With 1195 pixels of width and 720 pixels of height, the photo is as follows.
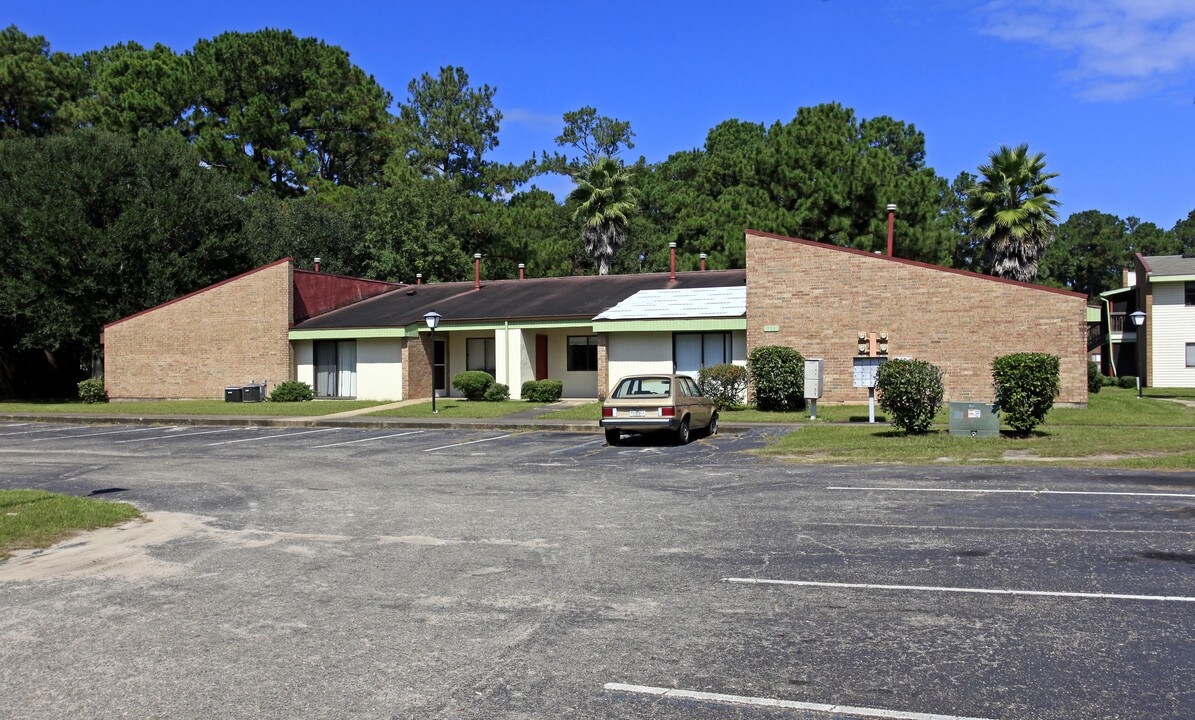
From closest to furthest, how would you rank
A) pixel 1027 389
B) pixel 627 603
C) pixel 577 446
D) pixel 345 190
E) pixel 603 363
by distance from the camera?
pixel 627 603 < pixel 1027 389 < pixel 577 446 < pixel 603 363 < pixel 345 190

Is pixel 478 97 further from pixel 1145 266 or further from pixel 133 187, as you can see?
pixel 1145 266

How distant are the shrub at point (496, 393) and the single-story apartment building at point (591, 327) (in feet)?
1.96

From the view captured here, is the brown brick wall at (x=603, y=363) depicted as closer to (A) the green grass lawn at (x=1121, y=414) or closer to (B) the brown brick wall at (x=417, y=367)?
(B) the brown brick wall at (x=417, y=367)

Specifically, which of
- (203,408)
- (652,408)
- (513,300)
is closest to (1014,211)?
(513,300)

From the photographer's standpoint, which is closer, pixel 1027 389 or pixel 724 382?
pixel 1027 389

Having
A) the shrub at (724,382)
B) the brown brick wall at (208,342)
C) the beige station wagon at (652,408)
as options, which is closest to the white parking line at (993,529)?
the beige station wagon at (652,408)

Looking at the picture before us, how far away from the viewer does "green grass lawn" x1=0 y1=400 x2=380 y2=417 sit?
29.6m

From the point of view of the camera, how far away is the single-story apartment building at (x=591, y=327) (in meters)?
25.8

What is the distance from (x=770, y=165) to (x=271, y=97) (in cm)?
3824

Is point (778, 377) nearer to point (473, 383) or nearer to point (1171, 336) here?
point (473, 383)

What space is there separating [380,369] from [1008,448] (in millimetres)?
23115

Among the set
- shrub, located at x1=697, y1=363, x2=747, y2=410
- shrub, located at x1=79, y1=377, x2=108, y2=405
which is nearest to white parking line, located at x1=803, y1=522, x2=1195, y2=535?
shrub, located at x1=697, y1=363, x2=747, y2=410

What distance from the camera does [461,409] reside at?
1136 inches

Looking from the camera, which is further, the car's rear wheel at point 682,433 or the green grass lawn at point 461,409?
the green grass lawn at point 461,409
